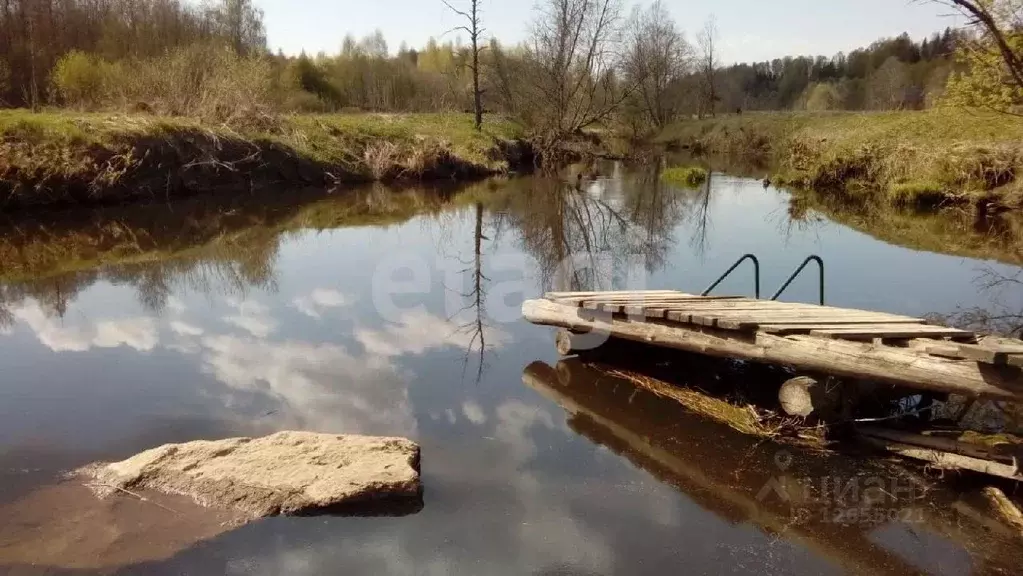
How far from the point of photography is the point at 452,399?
251 inches

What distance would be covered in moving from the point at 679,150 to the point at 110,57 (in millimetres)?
31763

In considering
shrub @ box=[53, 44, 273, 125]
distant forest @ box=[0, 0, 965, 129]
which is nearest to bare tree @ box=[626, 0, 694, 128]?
distant forest @ box=[0, 0, 965, 129]

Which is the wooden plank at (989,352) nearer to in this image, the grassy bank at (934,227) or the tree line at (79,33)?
the grassy bank at (934,227)

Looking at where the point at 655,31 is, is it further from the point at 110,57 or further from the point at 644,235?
the point at 644,235

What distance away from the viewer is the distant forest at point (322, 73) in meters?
22.4

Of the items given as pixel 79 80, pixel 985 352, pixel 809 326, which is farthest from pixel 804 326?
pixel 79 80

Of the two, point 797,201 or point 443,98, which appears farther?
point 443,98

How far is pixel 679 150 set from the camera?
46.5 meters

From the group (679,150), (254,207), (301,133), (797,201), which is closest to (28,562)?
(254,207)

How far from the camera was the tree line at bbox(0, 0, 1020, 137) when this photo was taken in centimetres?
2186

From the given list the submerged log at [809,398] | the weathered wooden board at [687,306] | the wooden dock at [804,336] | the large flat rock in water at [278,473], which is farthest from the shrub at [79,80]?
the submerged log at [809,398]

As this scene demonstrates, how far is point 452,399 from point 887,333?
3435 millimetres

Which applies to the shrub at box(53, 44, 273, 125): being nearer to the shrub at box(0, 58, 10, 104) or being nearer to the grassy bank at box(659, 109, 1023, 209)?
the shrub at box(0, 58, 10, 104)

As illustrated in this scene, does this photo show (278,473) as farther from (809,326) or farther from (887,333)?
(887,333)
